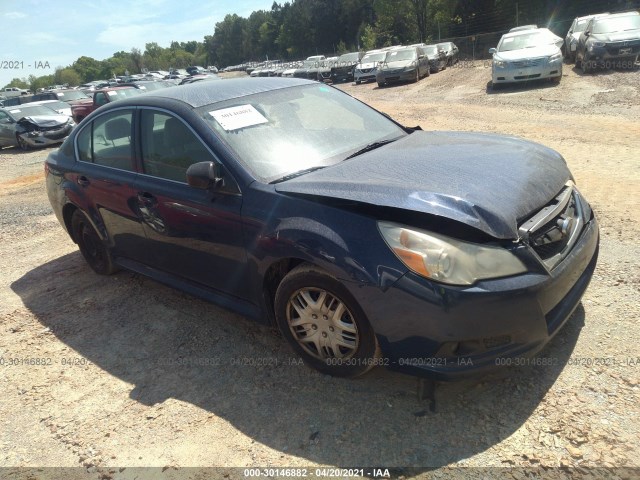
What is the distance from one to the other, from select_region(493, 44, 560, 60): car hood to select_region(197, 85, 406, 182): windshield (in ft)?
39.3

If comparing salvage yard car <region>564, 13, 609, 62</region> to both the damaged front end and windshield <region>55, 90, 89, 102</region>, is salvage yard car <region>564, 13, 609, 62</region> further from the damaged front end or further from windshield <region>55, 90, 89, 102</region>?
windshield <region>55, 90, 89, 102</region>

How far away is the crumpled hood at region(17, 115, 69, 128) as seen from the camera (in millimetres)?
15489

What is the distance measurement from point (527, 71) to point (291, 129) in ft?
41.8

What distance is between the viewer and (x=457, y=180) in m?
2.68

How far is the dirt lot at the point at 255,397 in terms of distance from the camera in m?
2.37

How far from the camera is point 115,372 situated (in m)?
3.35

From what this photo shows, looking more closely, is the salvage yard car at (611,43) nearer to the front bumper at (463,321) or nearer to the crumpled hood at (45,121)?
the front bumper at (463,321)

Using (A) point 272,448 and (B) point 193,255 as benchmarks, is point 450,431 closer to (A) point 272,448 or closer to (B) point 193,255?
(A) point 272,448

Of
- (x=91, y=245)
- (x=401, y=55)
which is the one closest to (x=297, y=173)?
(x=91, y=245)

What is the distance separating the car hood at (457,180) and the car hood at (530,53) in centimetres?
1220

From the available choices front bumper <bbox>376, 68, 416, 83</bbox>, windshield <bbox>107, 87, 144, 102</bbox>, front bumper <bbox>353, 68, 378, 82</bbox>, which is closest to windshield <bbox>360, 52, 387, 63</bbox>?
front bumper <bbox>353, 68, 378, 82</bbox>

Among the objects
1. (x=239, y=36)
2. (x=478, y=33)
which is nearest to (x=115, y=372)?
(x=478, y=33)

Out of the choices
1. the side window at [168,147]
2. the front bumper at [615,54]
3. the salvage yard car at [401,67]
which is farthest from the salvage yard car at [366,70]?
Answer: the side window at [168,147]

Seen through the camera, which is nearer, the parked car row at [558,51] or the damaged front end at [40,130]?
the parked car row at [558,51]
